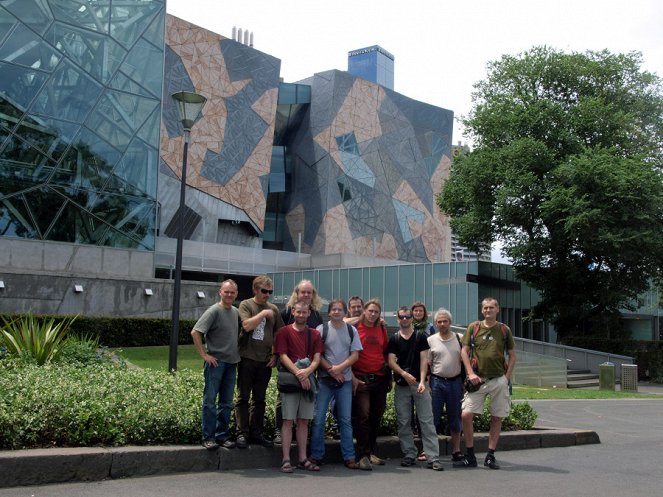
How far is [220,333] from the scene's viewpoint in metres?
7.25

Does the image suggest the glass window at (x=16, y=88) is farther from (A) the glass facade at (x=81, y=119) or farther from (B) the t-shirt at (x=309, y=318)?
(B) the t-shirt at (x=309, y=318)

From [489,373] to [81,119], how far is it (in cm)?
2384

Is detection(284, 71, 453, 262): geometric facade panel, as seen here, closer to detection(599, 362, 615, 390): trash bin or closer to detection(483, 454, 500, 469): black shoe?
detection(599, 362, 615, 390): trash bin

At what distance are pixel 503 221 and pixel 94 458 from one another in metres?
25.9

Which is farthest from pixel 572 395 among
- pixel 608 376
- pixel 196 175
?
pixel 196 175

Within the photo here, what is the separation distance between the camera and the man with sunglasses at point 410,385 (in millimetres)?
7693

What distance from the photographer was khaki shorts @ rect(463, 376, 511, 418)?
25.9 feet

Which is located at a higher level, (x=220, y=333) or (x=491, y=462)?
(x=220, y=333)

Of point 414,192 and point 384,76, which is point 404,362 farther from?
point 384,76

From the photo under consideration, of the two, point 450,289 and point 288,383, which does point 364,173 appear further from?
point 288,383

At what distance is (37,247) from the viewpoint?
26.4 m

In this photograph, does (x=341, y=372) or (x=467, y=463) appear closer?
(x=341, y=372)

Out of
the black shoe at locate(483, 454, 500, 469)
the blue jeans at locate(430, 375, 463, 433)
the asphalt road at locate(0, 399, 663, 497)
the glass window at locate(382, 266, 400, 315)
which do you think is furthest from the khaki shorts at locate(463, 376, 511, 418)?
the glass window at locate(382, 266, 400, 315)

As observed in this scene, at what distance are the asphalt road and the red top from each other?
43.0 inches
